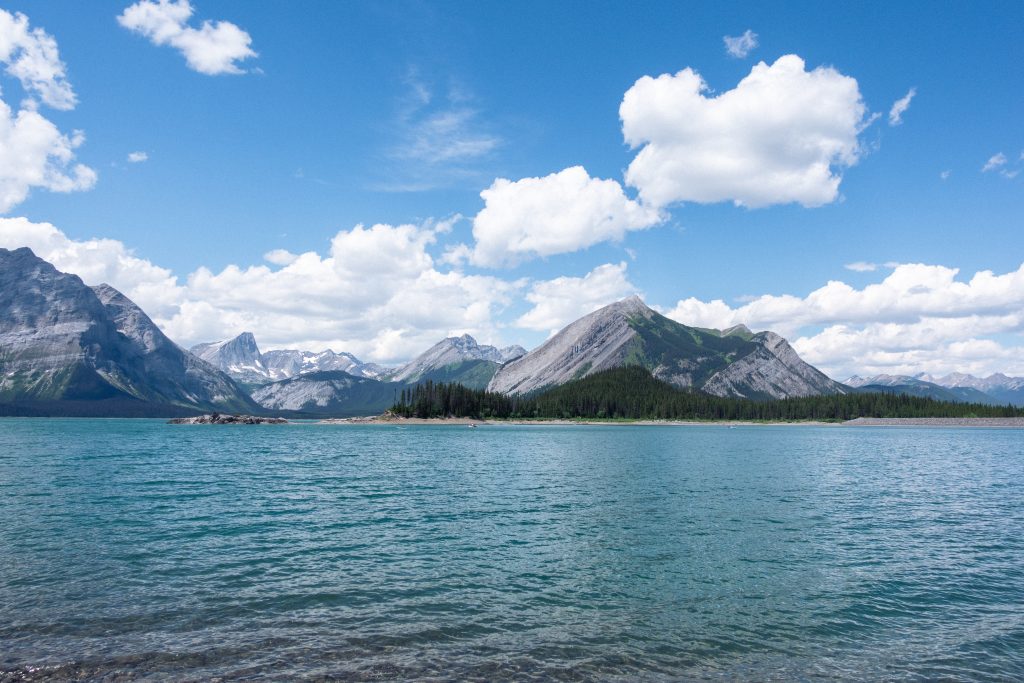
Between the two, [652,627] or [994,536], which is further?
[994,536]

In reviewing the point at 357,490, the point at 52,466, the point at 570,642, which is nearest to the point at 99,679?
the point at 570,642

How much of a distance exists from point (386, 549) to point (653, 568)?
16.3 m

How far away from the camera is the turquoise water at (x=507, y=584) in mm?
21172

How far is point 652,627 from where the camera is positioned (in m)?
24.5

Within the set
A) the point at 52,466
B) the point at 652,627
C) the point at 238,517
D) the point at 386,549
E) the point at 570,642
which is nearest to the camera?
the point at 570,642

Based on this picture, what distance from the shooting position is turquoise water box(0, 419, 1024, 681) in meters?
21.2

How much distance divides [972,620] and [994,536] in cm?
2278

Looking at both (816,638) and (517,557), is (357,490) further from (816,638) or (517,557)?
(816,638)

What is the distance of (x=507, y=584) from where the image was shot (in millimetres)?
29859

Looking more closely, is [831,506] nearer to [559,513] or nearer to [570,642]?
[559,513]

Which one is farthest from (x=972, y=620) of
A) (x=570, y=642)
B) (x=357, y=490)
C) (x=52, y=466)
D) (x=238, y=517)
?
(x=52, y=466)

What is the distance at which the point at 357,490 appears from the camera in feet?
210

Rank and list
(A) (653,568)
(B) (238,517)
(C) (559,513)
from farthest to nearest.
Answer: (C) (559,513) → (B) (238,517) → (A) (653,568)

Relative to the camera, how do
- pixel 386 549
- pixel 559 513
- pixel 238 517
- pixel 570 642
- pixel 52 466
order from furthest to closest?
pixel 52 466 → pixel 559 513 → pixel 238 517 → pixel 386 549 → pixel 570 642
